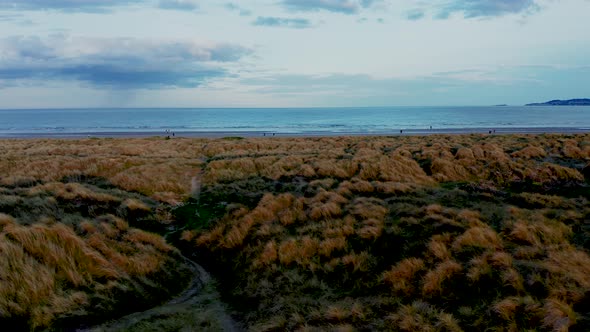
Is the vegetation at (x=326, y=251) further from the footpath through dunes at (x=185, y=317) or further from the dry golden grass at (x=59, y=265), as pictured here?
the footpath through dunes at (x=185, y=317)

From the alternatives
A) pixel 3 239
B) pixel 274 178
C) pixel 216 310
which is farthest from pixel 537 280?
pixel 274 178

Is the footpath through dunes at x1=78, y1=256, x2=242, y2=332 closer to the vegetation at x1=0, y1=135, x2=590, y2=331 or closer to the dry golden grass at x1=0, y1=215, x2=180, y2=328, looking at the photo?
the vegetation at x1=0, y1=135, x2=590, y2=331

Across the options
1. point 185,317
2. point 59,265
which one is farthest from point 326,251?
point 59,265

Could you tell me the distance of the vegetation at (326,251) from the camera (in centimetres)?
770

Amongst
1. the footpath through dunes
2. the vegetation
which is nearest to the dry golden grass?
the vegetation

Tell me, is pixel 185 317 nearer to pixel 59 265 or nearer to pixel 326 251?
pixel 59 265

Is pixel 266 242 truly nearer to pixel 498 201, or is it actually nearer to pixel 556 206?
pixel 498 201

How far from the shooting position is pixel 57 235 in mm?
10164

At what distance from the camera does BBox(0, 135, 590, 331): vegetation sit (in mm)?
→ 7703

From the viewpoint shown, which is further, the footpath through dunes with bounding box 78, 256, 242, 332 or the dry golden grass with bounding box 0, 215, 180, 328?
the footpath through dunes with bounding box 78, 256, 242, 332

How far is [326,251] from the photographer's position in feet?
35.7

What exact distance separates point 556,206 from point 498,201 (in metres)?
1.80

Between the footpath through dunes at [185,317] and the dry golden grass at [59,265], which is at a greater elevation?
the dry golden grass at [59,265]

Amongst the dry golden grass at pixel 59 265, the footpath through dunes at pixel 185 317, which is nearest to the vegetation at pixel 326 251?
the dry golden grass at pixel 59 265
